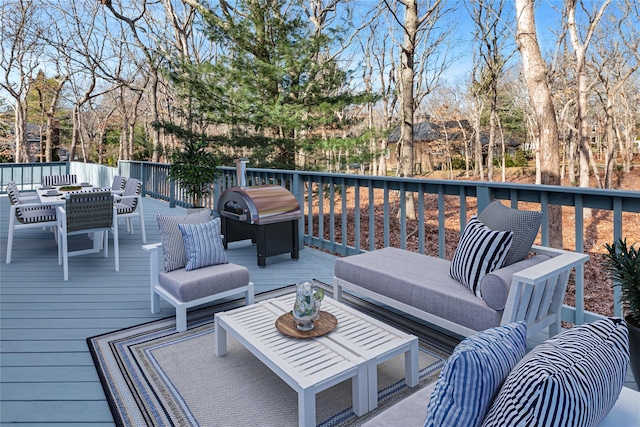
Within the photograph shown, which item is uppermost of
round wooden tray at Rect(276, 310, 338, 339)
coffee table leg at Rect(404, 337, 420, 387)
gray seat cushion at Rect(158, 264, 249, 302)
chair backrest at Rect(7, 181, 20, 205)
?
chair backrest at Rect(7, 181, 20, 205)

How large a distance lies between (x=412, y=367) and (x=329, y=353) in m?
0.51

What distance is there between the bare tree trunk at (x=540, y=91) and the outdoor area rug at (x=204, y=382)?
555 cm

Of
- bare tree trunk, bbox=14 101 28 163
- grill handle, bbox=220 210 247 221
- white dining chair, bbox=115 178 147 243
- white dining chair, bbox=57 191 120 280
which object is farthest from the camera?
bare tree trunk, bbox=14 101 28 163

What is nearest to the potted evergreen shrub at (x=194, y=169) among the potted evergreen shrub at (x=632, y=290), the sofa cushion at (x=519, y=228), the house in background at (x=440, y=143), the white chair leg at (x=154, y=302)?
the white chair leg at (x=154, y=302)

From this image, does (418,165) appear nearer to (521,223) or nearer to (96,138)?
(96,138)

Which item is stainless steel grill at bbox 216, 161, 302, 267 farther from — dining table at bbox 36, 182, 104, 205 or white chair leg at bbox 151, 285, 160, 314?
dining table at bbox 36, 182, 104, 205

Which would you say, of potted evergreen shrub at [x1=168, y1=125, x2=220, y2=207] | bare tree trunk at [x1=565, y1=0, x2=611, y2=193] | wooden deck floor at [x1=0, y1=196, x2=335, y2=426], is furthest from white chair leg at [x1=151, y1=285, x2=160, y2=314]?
bare tree trunk at [x1=565, y1=0, x2=611, y2=193]

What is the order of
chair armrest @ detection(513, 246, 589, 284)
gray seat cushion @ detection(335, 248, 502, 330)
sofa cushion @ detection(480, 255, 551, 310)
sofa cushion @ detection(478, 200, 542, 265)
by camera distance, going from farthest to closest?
sofa cushion @ detection(478, 200, 542, 265) < gray seat cushion @ detection(335, 248, 502, 330) < sofa cushion @ detection(480, 255, 551, 310) < chair armrest @ detection(513, 246, 589, 284)

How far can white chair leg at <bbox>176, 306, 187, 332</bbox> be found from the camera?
3049 mm

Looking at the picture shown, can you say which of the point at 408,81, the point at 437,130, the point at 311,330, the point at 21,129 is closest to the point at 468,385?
the point at 311,330

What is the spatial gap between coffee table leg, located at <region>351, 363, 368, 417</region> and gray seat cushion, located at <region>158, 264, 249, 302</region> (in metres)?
1.50

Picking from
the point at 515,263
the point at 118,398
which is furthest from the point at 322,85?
the point at 118,398

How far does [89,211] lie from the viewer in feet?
14.7

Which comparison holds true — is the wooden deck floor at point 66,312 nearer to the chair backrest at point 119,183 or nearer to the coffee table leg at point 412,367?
the chair backrest at point 119,183
